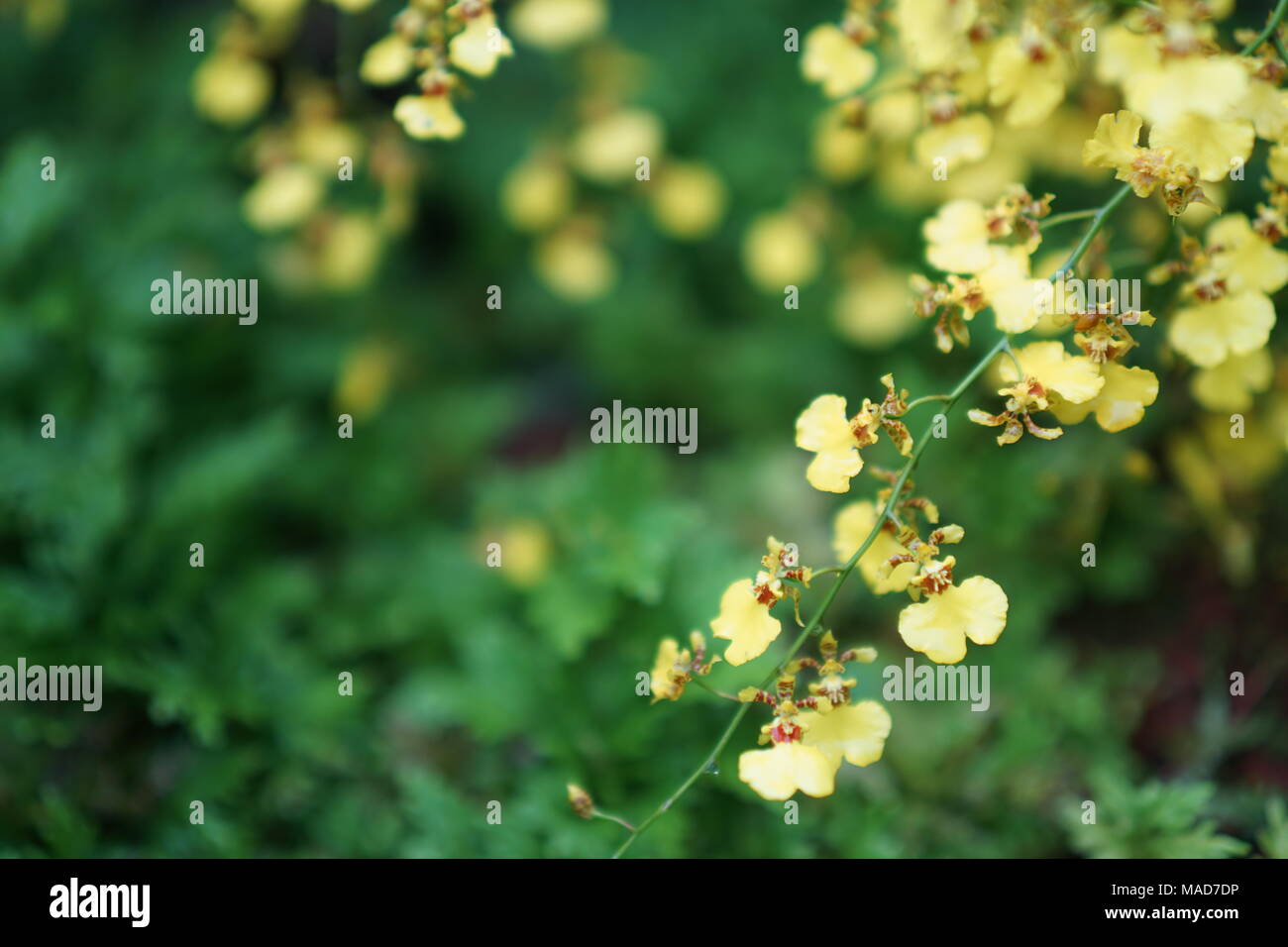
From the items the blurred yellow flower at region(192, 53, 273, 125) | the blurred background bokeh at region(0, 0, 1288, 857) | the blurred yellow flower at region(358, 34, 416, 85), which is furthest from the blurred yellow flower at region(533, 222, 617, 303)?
the blurred yellow flower at region(358, 34, 416, 85)

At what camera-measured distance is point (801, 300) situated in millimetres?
2486

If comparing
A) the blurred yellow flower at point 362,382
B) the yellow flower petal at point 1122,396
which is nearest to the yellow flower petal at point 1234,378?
Result: the yellow flower petal at point 1122,396

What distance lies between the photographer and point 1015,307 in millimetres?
1045

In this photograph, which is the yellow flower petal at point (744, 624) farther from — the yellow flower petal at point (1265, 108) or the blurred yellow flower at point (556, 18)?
the blurred yellow flower at point (556, 18)

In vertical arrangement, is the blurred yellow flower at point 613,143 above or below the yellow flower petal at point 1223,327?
above

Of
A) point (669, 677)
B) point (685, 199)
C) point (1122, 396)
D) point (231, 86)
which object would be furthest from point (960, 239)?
point (231, 86)

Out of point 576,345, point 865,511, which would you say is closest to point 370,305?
point 576,345

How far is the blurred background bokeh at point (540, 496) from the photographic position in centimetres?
164

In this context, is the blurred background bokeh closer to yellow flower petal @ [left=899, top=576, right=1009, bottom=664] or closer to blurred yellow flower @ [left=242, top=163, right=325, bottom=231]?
blurred yellow flower @ [left=242, top=163, right=325, bottom=231]

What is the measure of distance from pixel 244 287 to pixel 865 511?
1.77 meters

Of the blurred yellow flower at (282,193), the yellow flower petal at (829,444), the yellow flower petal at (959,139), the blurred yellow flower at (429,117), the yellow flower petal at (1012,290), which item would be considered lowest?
the yellow flower petal at (829,444)

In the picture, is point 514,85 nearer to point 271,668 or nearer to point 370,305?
point 370,305

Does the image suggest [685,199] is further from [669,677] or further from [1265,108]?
[669,677]

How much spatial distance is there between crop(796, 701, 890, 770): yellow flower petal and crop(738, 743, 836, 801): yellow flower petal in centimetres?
4
